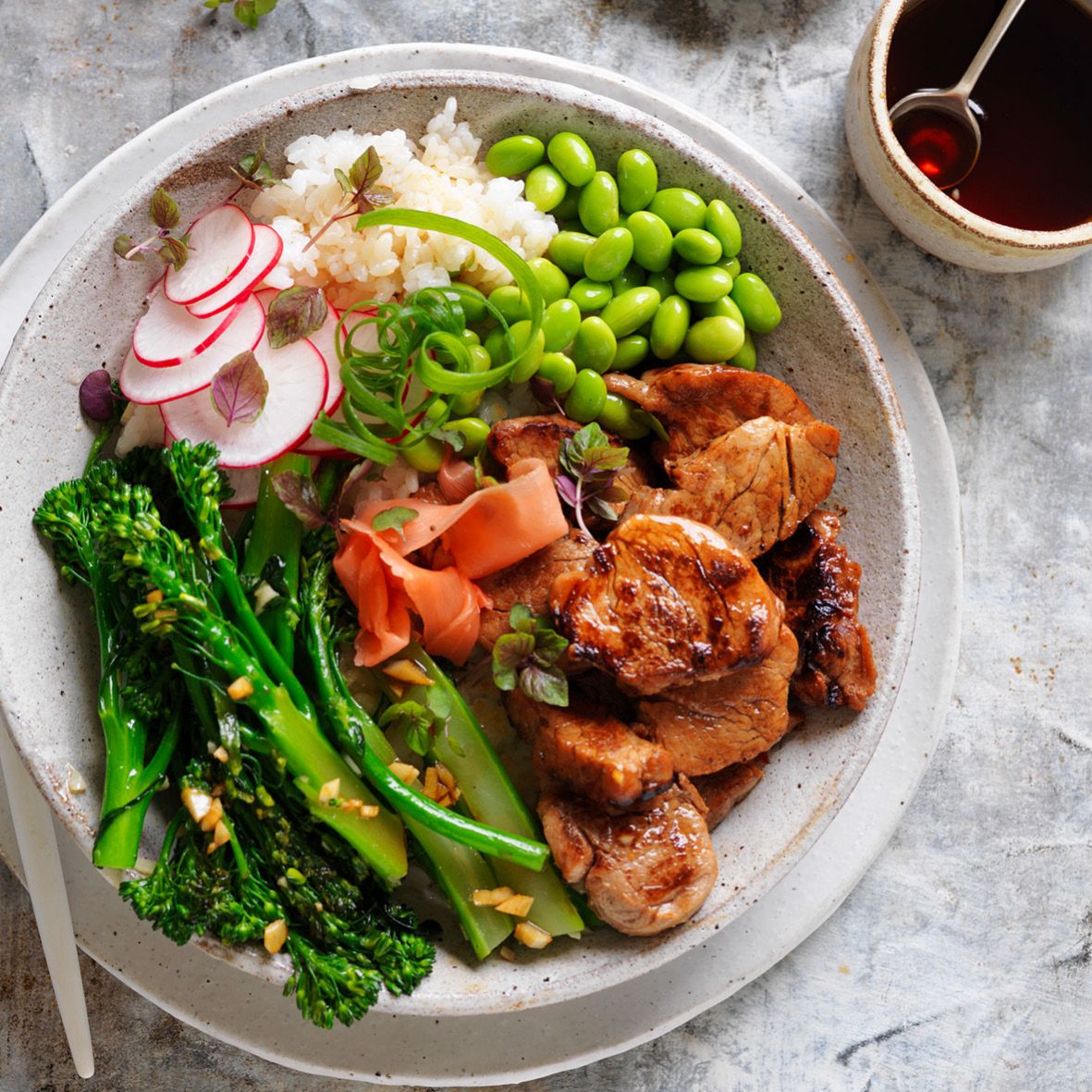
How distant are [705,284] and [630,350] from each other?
0.92 ft

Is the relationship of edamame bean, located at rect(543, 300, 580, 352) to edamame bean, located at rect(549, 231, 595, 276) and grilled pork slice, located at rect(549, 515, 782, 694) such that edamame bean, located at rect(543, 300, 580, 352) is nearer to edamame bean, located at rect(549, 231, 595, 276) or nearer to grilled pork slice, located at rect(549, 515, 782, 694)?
edamame bean, located at rect(549, 231, 595, 276)

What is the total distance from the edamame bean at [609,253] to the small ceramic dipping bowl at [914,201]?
31.2 inches

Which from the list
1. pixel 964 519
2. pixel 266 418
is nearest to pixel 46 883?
pixel 266 418

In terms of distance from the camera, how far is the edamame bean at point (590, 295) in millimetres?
2908

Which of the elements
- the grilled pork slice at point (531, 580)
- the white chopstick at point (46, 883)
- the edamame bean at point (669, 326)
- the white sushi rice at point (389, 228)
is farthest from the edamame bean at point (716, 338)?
the white chopstick at point (46, 883)

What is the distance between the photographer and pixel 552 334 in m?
2.83

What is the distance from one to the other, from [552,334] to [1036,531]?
1.80 meters

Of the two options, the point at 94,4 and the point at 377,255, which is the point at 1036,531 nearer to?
the point at 377,255

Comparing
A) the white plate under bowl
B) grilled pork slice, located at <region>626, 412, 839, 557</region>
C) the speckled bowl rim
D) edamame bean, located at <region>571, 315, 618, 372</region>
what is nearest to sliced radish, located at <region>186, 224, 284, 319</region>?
the white plate under bowl

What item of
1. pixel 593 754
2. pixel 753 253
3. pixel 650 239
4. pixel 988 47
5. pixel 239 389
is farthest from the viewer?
pixel 988 47

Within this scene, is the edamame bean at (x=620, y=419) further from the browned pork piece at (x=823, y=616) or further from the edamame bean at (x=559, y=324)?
the browned pork piece at (x=823, y=616)

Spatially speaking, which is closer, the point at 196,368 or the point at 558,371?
the point at 196,368

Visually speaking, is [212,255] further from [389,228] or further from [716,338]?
[716,338]

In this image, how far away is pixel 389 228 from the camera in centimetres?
284
